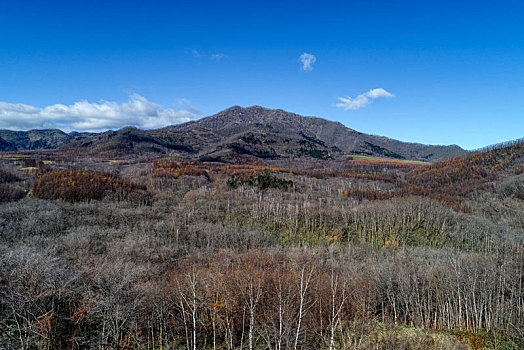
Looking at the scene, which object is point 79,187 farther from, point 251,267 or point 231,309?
point 231,309

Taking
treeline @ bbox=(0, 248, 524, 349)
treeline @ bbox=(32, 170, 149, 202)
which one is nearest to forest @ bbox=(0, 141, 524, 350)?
treeline @ bbox=(0, 248, 524, 349)

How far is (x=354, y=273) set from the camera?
90.5 feet

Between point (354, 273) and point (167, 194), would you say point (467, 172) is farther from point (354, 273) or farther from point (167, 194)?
point (167, 194)

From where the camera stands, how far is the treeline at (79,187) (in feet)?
216

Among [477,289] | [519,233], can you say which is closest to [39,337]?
[477,289]

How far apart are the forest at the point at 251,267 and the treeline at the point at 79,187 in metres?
0.47

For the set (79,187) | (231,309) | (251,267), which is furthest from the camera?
(79,187)

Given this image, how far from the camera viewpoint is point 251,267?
27.7m

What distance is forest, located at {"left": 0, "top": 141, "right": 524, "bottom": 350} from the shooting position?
1622cm

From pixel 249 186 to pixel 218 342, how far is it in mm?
74854

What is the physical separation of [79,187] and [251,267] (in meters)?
64.8

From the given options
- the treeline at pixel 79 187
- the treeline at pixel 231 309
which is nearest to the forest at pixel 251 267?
the treeline at pixel 231 309

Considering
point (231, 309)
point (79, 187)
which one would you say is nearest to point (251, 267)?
point (231, 309)

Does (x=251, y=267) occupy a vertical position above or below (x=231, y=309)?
below
